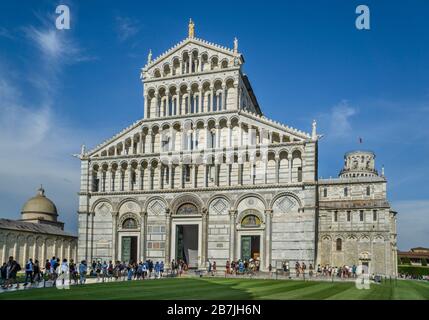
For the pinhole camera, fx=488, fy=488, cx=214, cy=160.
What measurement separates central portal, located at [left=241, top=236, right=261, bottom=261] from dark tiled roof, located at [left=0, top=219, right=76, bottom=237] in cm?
4040

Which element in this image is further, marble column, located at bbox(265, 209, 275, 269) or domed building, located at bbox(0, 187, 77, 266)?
domed building, located at bbox(0, 187, 77, 266)

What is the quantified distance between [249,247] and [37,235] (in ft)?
147

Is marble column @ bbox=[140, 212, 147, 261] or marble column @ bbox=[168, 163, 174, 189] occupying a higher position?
marble column @ bbox=[168, 163, 174, 189]

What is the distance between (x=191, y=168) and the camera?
47.5m

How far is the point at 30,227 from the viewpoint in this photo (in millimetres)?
76812

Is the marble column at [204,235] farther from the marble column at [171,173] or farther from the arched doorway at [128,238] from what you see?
the arched doorway at [128,238]

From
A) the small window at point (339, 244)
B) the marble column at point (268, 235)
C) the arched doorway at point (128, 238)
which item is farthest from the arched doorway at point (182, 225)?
the small window at point (339, 244)

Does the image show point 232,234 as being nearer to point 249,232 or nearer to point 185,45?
point 249,232

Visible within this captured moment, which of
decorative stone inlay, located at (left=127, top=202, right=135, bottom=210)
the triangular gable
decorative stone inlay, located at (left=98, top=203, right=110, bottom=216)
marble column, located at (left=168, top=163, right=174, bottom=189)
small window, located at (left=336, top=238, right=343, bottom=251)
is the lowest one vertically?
small window, located at (left=336, top=238, right=343, bottom=251)

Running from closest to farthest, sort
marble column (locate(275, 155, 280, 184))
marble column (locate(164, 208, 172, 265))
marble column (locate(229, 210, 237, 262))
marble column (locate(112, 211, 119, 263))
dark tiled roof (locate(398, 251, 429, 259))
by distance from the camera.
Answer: marble column (locate(275, 155, 280, 184)), marble column (locate(229, 210, 237, 262)), marble column (locate(164, 208, 172, 265)), marble column (locate(112, 211, 119, 263)), dark tiled roof (locate(398, 251, 429, 259))

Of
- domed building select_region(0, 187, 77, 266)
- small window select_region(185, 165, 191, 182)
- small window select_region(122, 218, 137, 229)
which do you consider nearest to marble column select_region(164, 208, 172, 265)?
small window select_region(185, 165, 191, 182)

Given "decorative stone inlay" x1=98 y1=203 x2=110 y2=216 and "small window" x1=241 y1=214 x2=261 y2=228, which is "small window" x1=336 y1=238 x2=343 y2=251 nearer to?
"small window" x1=241 y1=214 x2=261 y2=228

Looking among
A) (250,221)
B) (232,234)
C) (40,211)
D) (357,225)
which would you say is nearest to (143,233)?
(232,234)

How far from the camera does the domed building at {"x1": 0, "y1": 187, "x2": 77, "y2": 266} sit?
70.6 meters
